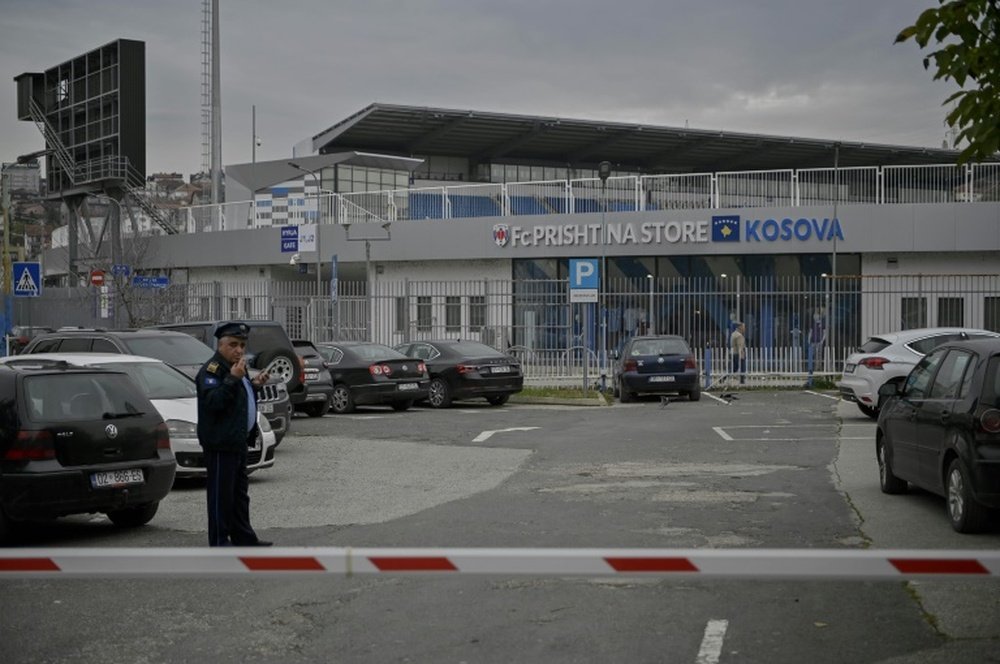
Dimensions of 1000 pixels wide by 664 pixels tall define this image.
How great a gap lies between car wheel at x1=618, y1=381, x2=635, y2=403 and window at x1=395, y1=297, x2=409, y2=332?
30.8 feet

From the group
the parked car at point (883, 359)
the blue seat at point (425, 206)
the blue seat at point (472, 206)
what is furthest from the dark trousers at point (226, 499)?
the blue seat at point (425, 206)

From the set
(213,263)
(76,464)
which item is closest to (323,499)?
(76,464)

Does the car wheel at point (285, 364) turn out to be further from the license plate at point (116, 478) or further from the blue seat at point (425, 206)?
the blue seat at point (425, 206)

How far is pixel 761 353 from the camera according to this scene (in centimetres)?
3416

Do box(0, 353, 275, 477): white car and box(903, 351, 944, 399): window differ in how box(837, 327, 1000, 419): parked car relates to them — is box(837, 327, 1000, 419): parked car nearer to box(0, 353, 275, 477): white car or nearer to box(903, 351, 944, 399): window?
box(903, 351, 944, 399): window

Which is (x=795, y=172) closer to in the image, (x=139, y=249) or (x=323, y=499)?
(x=139, y=249)

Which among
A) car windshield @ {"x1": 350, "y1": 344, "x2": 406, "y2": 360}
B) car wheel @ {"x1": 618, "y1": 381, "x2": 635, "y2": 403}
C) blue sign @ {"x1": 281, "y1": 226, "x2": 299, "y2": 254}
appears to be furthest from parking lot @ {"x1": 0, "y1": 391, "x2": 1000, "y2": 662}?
blue sign @ {"x1": 281, "y1": 226, "x2": 299, "y2": 254}

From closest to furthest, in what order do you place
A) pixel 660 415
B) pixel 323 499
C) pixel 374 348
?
pixel 323 499 < pixel 660 415 < pixel 374 348

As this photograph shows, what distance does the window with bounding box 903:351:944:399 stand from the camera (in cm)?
1190

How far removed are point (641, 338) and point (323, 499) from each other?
54.5ft

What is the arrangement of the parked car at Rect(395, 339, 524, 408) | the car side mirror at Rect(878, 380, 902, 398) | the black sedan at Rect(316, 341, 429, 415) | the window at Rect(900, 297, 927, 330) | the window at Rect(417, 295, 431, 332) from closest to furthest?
the car side mirror at Rect(878, 380, 902, 398), the black sedan at Rect(316, 341, 429, 415), the parked car at Rect(395, 339, 524, 408), the window at Rect(900, 297, 927, 330), the window at Rect(417, 295, 431, 332)

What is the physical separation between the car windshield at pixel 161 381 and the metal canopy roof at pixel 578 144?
34995 millimetres

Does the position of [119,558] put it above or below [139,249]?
below

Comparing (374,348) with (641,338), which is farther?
(641,338)
